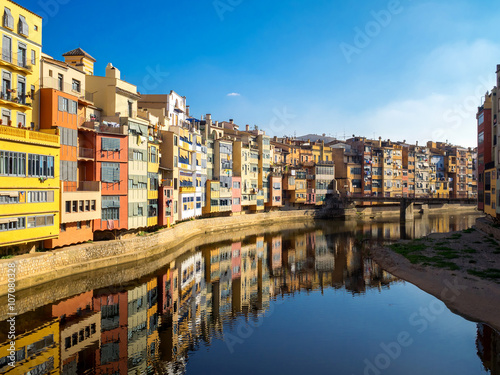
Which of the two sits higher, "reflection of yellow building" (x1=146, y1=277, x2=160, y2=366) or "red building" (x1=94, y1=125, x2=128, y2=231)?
"red building" (x1=94, y1=125, x2=128, y2=231)

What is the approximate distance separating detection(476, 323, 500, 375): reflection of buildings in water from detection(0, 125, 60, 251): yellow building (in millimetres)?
28739

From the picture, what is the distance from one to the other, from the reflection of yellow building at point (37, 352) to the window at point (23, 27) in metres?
21.9

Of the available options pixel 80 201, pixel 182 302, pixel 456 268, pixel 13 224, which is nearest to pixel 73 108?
pixel 80 201

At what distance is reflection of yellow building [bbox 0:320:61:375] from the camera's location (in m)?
17.8

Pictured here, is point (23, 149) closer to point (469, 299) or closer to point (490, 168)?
point (469, 299)

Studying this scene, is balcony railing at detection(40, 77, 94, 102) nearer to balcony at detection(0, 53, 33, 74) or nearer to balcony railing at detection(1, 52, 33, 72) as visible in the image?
balcony at detection(0, 53, 33, 74)

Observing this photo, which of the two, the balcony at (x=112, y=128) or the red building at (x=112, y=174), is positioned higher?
the balcony at (x=112, y=128)

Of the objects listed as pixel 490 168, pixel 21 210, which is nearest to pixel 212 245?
pixel 21 210

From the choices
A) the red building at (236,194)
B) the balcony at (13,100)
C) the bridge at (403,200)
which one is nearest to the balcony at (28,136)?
the balcony at (13,100)

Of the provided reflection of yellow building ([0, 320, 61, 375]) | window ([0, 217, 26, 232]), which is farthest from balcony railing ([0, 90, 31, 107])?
reflection of yellow building ([0, 320, 61, 375])

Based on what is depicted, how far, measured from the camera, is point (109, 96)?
4056cm

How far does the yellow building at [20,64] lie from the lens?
96.0ft

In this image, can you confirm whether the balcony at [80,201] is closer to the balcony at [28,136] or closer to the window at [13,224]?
the balcony at [28,136]

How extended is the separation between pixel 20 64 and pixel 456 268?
125 feet
